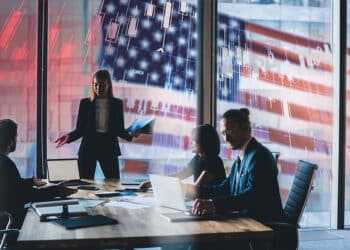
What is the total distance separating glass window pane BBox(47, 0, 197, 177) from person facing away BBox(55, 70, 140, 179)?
12.4 inches

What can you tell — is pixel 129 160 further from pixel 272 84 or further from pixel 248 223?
pixel 248 223

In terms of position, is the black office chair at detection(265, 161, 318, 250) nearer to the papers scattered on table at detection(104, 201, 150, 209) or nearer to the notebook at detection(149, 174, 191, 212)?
the notebook at detection(149, 174, 191, 212)

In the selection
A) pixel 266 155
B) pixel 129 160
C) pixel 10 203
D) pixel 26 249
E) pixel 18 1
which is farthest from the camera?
pixel 129 160

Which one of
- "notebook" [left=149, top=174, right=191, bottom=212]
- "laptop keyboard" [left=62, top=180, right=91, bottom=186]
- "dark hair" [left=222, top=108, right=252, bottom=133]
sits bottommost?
"laptop keyboard" [left=62, top=180, right=91, bottom=186]

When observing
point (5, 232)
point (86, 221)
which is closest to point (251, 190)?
point (86, 221)

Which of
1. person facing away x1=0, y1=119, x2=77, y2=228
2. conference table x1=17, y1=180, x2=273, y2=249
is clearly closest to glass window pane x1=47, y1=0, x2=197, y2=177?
person facing away x1=0, y1=119, x2=77, y2=228

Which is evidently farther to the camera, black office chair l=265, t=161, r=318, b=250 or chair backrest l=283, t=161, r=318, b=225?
chair backrest l=283, t=161, r=318, b=225

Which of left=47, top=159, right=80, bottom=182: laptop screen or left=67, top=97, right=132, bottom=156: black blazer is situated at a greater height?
left=67, top=97, right=132, bottom=156: black blazer

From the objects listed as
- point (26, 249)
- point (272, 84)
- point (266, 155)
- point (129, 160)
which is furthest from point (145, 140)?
point (26, 249)

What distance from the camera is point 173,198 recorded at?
253 cm

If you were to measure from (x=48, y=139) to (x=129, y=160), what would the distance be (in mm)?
840

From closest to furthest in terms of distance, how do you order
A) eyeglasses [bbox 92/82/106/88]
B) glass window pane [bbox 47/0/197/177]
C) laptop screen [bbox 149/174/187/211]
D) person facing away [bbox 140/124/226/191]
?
laptop screen [bbox 149/174/187/211] < person facing away [bbox 140/124/226/191] < eyeglasses [bbox 92/82/106/88] < glass window pane [bbox 47/0/197/177]

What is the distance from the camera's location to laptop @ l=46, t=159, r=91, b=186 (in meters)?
3.65

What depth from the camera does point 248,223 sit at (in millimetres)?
2275
